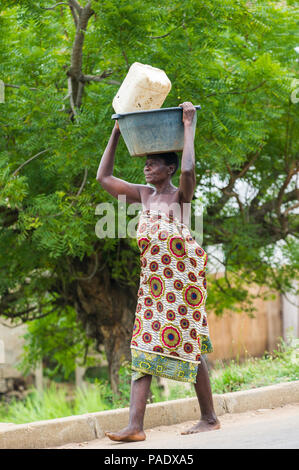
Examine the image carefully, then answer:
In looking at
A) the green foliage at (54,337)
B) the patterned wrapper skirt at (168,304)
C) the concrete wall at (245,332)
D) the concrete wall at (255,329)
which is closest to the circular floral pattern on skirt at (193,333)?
the patterned wrapper skirt at (168,304)

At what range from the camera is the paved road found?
13.0 ft

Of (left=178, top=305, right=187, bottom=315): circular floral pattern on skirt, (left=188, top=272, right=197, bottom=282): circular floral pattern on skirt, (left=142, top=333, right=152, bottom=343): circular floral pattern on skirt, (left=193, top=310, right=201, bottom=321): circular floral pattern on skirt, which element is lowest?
(left=142, top=333, right=152, bottom=343): circular floral pattern on skirt

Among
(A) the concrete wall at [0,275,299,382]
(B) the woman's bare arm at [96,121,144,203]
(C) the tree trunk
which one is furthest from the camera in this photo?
(A) the concrete wall at [0,275,299,382]

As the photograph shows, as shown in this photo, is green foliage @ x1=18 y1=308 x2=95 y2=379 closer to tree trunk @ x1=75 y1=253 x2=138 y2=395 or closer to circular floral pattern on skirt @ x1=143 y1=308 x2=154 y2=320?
tree trunk @ x1=75 y1=253 x2=138 y2=395

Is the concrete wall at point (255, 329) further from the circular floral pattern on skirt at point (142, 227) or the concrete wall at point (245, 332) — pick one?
the circular floral pattern on skirt at point (142, 227)

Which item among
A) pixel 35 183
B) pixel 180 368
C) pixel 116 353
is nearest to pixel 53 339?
pixel 116 353

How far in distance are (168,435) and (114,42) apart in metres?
3.87

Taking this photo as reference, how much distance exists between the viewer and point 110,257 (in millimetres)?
9836

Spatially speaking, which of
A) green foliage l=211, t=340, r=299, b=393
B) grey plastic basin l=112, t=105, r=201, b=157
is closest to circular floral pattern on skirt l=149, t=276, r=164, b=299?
grey plastic basin l=112, t=105, r=201, b=157

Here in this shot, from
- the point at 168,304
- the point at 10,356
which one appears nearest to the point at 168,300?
the point at 168,304

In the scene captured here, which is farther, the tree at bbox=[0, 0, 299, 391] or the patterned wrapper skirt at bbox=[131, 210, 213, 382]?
the tree at bbox=[0, 0, 299, 391]

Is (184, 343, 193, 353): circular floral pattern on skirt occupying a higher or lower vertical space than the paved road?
higher

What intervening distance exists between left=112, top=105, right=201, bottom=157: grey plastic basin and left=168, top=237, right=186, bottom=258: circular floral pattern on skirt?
25.0 inches

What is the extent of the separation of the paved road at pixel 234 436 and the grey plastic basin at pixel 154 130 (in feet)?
6.41
